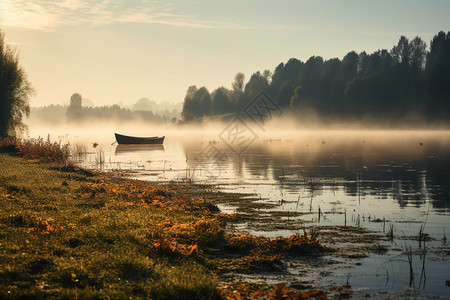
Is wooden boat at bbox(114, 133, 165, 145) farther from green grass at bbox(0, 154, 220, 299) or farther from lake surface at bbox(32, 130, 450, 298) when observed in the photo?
green grass at bbox(0, 154, 220, 299)

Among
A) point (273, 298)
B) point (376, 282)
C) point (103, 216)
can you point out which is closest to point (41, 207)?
point (103, 216)

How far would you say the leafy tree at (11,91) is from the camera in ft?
195

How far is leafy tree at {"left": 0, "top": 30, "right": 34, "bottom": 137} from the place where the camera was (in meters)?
59.5

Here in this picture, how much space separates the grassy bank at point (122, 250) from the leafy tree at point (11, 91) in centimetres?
4270

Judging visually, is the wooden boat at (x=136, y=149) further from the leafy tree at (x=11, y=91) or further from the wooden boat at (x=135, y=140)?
the leafy tree at (x=11, y=91)

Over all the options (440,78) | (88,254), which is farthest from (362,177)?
(440,78)

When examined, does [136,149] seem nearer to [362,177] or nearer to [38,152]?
[38,152]

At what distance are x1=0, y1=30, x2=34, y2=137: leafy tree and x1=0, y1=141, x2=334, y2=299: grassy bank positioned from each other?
42698 mm

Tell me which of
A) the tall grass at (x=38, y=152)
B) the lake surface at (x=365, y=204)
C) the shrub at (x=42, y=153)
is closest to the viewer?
the lake surface at (x=365, y=204)

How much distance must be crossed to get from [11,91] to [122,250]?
182ft

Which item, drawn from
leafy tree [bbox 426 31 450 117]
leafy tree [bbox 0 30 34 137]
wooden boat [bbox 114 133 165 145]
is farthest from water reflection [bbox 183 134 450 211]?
leafy tree [bbox 426 31 450 117]

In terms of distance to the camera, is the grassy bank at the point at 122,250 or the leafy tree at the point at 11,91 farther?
the leafy tree at the point at 11,91

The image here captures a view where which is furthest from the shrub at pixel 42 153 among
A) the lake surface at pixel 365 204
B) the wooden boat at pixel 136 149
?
the wooden boat at pixel 136 149

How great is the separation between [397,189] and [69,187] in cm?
2072
